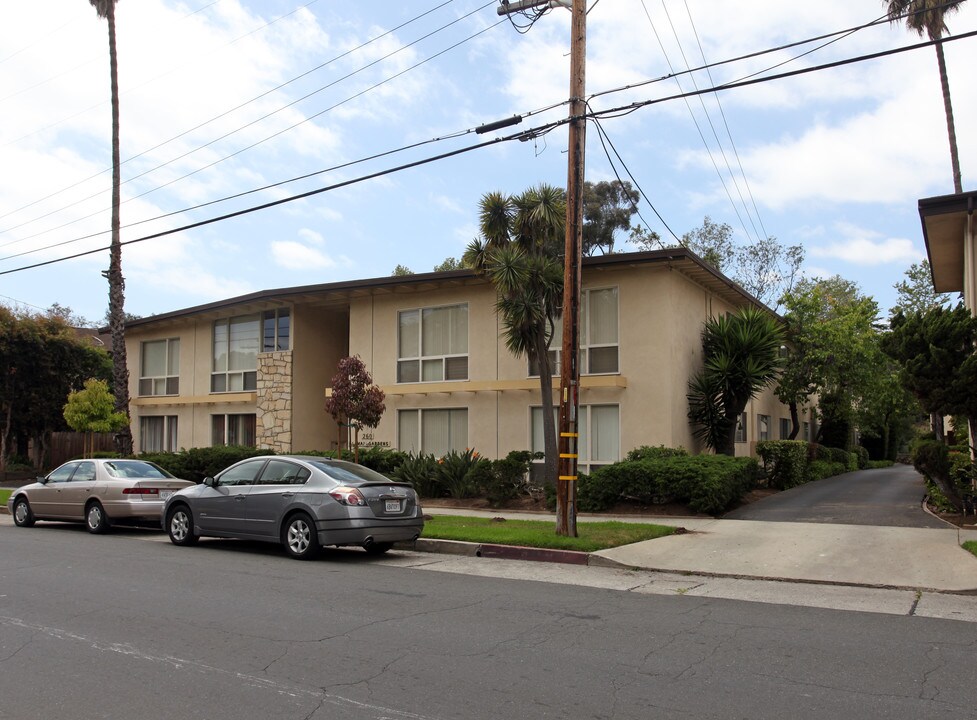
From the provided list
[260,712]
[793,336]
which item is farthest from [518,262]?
[793,336]

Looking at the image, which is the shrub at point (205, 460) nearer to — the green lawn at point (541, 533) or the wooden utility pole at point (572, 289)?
the green lawn at point (541, 533)

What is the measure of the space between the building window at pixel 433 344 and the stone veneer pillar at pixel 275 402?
4.03 meters

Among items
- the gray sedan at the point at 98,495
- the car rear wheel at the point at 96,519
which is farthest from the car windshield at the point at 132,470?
the car rear wheel at the point at 96,519

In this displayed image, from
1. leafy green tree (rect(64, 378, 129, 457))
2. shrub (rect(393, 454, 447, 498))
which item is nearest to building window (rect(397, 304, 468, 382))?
shrub (rect(393, 454, 447, 498))

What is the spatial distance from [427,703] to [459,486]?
→ 45.2 feet

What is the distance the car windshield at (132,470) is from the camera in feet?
50.5

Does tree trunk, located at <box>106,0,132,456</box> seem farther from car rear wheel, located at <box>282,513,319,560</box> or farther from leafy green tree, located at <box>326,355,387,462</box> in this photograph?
car rear wheel, located at <box>282,513,319,560</box>

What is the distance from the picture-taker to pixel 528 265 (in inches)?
674

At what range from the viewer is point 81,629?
23.2 ft

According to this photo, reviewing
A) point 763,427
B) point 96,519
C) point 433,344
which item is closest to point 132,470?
point 96,519

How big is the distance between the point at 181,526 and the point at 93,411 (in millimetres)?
11233

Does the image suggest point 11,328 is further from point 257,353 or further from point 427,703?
point 427,703

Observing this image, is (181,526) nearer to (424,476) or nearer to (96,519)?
(96,519)

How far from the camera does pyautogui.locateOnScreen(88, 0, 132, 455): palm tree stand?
23.2 metres
